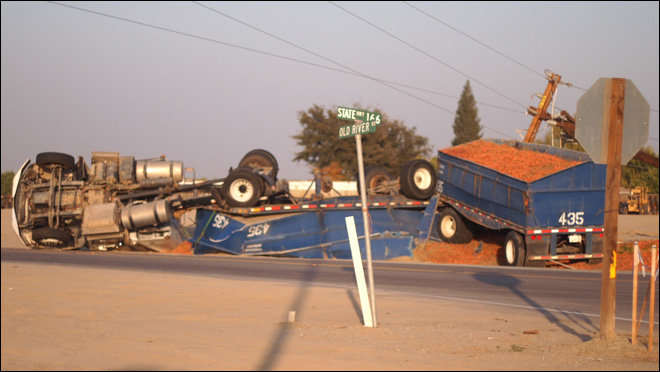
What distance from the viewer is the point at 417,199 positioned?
2245 centimetres

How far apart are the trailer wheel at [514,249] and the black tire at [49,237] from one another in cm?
→ 1386

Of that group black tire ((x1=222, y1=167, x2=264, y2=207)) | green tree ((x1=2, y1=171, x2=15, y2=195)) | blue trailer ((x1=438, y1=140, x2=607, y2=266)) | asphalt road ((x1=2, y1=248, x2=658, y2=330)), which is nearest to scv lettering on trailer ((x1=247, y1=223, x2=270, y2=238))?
black tire ((x1=222, y1=167, x2=264, y2=207))

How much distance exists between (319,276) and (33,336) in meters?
8.85

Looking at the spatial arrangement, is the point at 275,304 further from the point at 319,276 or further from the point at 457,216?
the point at 457,216

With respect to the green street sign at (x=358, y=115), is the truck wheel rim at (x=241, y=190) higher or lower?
lower

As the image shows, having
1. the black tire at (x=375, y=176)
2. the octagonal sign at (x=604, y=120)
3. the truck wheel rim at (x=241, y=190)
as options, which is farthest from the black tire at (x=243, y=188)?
the octagonal sign at (x=604, y=120)

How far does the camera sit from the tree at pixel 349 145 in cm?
5741

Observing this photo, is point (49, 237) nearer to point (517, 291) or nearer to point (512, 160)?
point (512, 160)

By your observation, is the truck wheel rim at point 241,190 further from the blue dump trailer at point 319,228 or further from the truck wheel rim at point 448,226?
the truck wheel rim at point 448,226

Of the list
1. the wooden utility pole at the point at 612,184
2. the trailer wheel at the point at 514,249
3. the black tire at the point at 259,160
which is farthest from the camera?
the black tire at the point at 259,160

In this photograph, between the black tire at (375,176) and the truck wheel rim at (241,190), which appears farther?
the black tire at (375,176)

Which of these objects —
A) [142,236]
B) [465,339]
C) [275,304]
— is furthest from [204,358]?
[142,236]

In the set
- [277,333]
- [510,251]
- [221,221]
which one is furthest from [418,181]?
[277,333]

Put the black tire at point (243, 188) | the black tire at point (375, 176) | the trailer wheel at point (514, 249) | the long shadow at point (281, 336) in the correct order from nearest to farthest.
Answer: the long shadow at point (281, 336)
the trailer wheel at point (514, 249)
the black tire at point (243, 188)
the black tire at point (375, 176)
